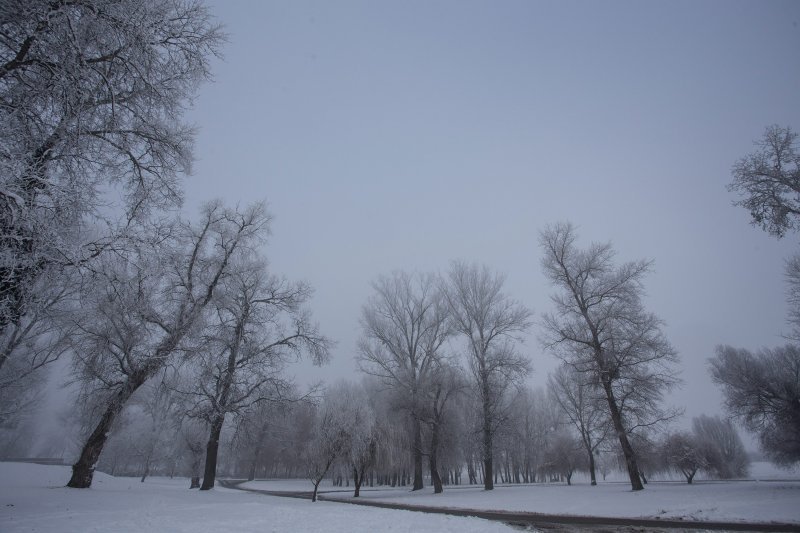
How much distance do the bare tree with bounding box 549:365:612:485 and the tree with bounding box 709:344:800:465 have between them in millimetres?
8628

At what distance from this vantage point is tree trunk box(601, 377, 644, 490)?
60.0ft

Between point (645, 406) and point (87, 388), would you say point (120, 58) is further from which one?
point (645, 406)

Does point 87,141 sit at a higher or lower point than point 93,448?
higher

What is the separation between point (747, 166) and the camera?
493 inches

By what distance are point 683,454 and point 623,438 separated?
87.3 feet

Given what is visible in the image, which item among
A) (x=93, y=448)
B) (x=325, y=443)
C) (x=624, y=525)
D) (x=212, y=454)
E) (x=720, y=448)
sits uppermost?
(x=93, y=448)

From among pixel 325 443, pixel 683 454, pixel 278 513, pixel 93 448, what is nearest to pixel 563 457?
pixel 683 454

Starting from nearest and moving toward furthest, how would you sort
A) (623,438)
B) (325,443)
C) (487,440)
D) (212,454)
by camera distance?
(212,454)
(623,438)
(325,443)
(487,440)

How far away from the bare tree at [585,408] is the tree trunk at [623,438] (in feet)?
1.71

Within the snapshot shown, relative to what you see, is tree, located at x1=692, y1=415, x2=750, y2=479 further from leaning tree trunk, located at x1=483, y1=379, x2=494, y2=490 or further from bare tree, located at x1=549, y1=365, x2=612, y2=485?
leaning tree trunk, located at x1=483, y1=379, x2=494, y2=490

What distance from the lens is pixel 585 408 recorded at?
2403cm

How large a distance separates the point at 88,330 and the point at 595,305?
84.3 ft

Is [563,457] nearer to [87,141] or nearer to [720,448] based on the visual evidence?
[720,448]

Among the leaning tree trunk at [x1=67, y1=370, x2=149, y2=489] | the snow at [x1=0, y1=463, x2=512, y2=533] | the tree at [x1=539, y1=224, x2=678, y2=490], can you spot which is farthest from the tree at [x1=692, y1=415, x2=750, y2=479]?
the leaning tree trunk at [x1=67, y1=370, x2=149, y2=489]
